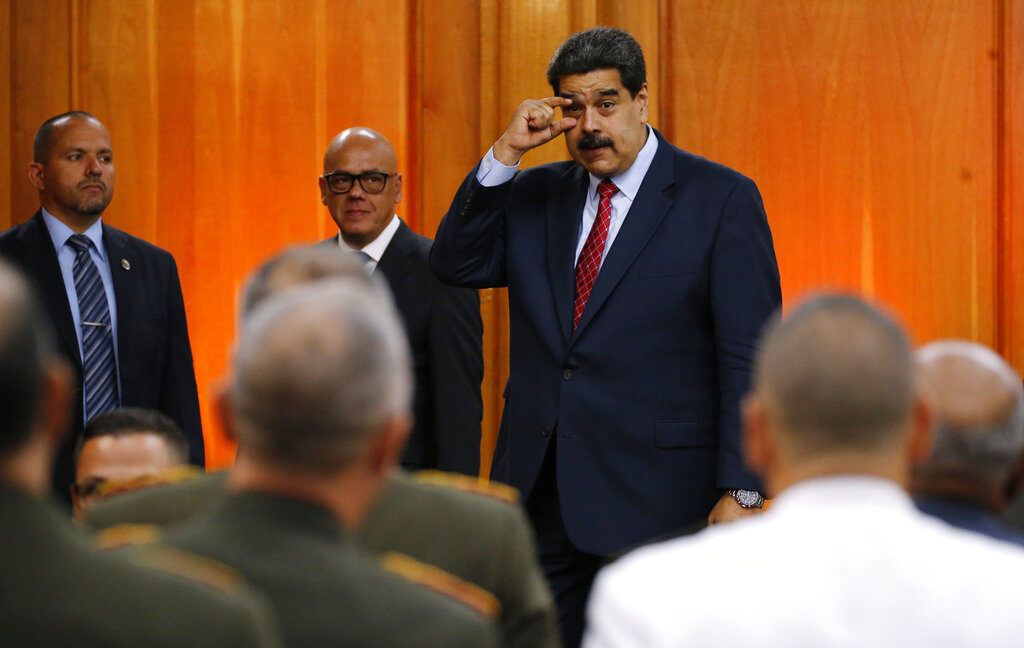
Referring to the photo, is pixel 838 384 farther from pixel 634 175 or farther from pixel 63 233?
pixel 63 233

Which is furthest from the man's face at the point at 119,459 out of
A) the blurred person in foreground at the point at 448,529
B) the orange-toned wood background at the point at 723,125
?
the orange-toned wood background at the point at 723,125

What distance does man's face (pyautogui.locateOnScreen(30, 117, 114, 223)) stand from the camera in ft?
13.2

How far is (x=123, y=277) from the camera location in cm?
399

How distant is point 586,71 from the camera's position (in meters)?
3.40

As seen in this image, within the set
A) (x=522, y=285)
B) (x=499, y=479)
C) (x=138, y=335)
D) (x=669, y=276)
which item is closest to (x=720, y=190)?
(x=669, y=276)

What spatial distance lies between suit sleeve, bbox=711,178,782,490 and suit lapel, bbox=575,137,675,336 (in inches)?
5.4

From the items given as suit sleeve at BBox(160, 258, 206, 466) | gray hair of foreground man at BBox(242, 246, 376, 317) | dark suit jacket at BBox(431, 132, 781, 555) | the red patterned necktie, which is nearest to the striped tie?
suit sleeve at BBox(160, 258, 206, 466)

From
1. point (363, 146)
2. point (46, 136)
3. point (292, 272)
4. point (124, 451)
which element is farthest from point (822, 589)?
point (46, 136)

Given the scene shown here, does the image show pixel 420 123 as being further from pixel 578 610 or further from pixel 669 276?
pixel 578 610

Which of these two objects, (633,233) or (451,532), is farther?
(633,233)

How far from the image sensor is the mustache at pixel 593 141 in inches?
132

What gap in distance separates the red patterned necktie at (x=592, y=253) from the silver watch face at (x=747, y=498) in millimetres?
491

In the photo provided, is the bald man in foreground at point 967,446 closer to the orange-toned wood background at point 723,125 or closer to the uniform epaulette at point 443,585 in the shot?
the uniform epaulette at point 443,585

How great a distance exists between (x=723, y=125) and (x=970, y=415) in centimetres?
296
